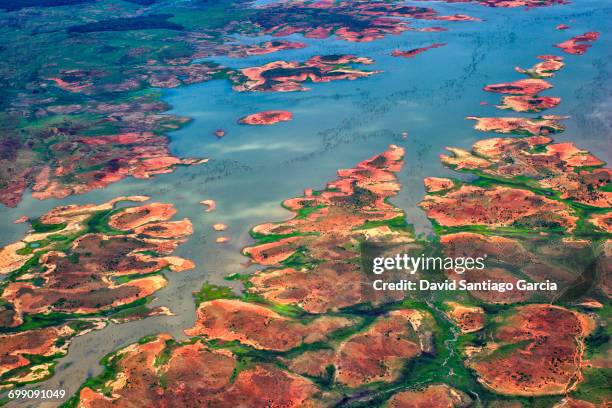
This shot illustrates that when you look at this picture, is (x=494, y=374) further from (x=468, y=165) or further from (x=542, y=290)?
(x=468, y=165)

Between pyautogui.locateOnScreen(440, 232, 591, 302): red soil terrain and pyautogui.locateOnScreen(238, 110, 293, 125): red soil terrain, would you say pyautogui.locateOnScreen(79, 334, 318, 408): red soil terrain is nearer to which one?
pyautogui.locateOnScreen(440, 232, 591, 302): red soil terrain

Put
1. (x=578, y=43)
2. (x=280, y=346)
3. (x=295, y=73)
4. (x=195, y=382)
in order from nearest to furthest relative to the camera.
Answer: (x=195, y=382) < (x=280, y=346) < (x=295, y=73) < (x=578, y=43)

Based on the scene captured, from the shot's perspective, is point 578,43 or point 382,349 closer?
point 382,349

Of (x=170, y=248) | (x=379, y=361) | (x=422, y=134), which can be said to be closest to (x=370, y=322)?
(x=379, y=361)

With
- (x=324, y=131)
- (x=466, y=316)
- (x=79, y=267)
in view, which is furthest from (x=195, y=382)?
(x=324, y=131)

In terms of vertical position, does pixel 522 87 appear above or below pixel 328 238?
above

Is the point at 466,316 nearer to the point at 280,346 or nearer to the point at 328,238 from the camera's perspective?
the point at 280,346

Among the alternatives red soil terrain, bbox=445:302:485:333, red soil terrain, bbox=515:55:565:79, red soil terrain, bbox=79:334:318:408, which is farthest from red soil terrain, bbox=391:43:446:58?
red soil terrain, bbox=79:334:318:408
